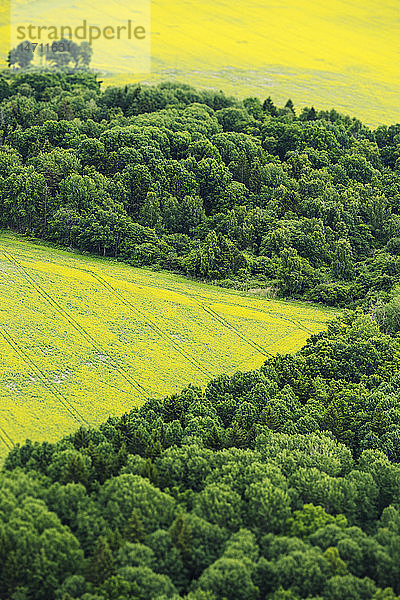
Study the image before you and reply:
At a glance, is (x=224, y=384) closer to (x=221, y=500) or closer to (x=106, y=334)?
(x=221, y=500)

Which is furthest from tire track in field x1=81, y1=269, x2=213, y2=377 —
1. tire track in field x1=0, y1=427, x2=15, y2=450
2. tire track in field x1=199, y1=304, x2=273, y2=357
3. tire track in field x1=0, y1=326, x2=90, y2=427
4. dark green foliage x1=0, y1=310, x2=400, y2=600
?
tire track in field x1=0, y1=427, x2=15, y2=450

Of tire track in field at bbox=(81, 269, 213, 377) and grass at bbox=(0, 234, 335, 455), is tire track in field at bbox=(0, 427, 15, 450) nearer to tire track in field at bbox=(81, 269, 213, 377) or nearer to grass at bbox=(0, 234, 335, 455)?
grass at bbox=(0, 234, 335, 455)

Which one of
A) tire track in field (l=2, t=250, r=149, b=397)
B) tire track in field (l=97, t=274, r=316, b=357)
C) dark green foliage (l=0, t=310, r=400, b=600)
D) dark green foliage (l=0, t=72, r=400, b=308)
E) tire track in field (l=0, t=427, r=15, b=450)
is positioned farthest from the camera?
dark green foliage (l=0, t=72, r=400, b=308)

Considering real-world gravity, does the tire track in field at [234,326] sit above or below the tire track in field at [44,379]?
above

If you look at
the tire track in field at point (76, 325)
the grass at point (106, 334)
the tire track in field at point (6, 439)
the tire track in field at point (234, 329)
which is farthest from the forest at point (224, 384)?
the tire track in field at point (76, 325)

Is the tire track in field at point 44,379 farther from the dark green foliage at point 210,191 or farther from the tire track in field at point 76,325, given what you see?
the dark green foliage at point 210,191

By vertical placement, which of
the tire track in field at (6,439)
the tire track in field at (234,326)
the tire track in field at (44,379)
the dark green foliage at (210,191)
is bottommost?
the tire track in field at (6,439)

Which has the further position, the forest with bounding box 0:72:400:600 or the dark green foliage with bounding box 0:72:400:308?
the dark green foliage with bounding box 0:72:400:308
